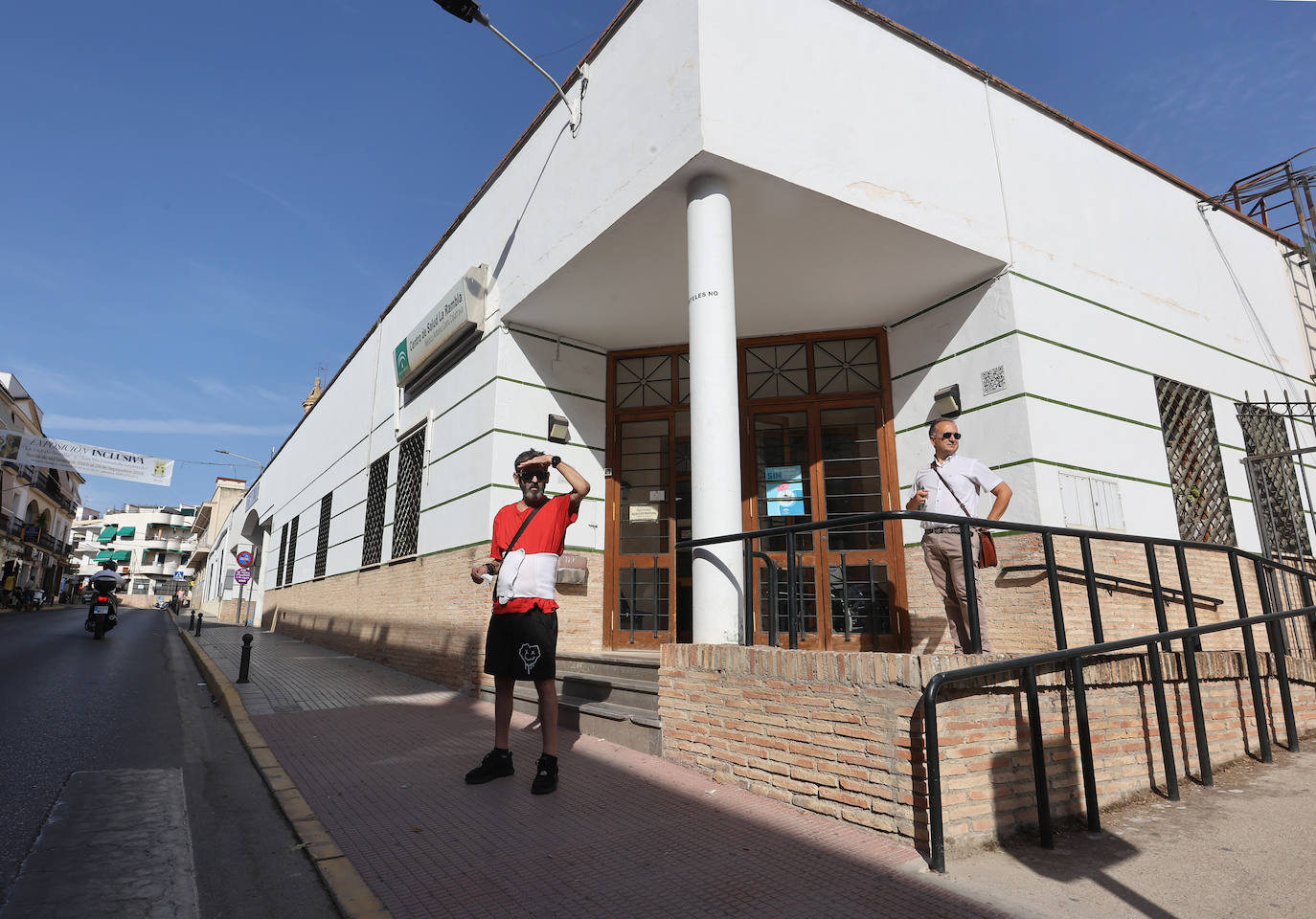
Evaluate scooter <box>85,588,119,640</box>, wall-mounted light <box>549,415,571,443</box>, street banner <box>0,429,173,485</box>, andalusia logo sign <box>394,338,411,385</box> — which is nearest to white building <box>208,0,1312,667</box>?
wall-mounted light <box>549,415,571,443</box>

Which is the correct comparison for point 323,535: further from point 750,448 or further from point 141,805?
point 141,805

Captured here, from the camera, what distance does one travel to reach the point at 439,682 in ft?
28.7

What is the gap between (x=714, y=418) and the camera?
547cm

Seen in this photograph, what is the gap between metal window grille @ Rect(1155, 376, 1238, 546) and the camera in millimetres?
7637

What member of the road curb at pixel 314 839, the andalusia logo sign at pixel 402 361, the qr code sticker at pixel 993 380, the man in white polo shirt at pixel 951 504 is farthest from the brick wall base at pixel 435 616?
A: the qr code sticker at pixel 993 380

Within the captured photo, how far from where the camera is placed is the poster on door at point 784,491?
803cm

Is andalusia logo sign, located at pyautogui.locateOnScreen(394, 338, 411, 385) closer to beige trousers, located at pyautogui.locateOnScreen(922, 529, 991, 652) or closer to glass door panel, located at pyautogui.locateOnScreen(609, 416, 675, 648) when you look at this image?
glass door panel, located at pyautogui.locateOnScreen(609, 416, 675, 648)

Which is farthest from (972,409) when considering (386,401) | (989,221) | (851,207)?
(386,401)

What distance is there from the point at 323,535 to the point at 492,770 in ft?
45.9

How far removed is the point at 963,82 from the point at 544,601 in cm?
676

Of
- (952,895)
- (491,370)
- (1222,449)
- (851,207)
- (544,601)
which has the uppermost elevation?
(851,207)

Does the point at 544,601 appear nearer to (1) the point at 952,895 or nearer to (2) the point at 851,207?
(1) the point at 952,895

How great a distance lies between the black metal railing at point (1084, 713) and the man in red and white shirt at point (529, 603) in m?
2.12

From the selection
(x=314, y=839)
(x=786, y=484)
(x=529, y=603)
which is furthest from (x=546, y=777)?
(x=786, y=484)
